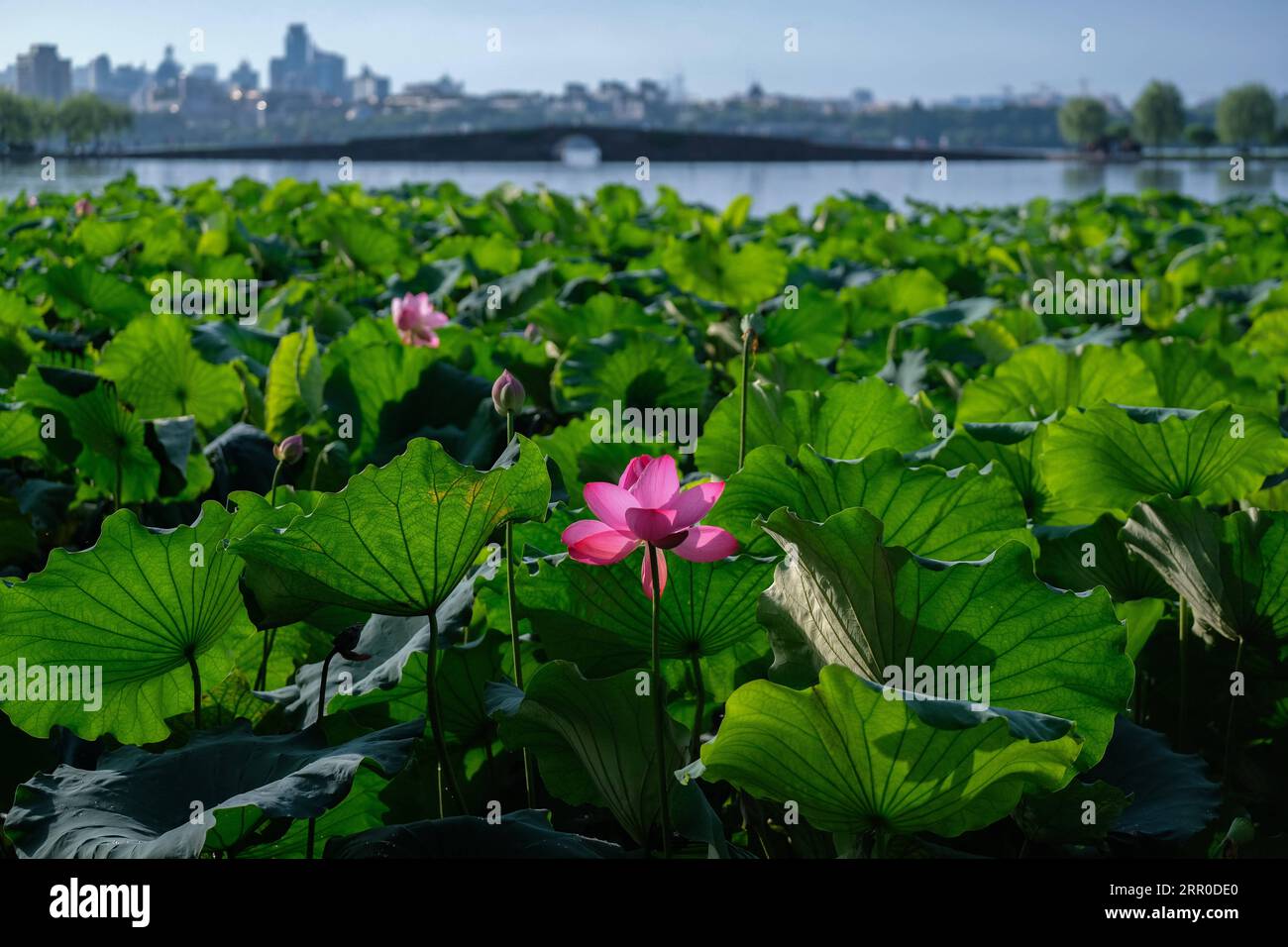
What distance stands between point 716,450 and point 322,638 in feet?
1.77

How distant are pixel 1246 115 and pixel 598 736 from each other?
51.9 m

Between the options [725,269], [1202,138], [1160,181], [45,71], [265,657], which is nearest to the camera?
[265,657]

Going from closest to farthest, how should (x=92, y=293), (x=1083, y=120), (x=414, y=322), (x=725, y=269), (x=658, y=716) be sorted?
(x=658, y=716), (x=414, y=322), (x=92, y=293), (x=725, y=269), (x=1083, y=120)

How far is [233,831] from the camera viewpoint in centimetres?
101

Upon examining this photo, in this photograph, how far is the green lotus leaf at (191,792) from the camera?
0.90m

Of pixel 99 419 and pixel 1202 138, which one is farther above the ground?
pixel 1202 138

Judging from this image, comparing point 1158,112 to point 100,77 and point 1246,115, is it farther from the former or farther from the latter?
point 100,77

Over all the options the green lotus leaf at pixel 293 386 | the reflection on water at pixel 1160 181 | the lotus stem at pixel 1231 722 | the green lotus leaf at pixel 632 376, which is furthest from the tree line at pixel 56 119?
the lotus stem at pixel 1231 722

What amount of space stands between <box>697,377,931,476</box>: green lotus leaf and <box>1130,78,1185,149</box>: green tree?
189ft

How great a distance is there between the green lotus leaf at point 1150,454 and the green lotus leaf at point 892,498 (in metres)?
0.24

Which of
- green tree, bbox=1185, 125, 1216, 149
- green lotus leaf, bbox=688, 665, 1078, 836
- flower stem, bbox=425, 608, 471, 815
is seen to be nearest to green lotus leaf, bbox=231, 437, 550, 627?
flower stem, bbox=425, 608, 471, 815

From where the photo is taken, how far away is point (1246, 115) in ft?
151

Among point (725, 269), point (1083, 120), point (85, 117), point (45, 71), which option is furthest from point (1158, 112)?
point (725, 269)
